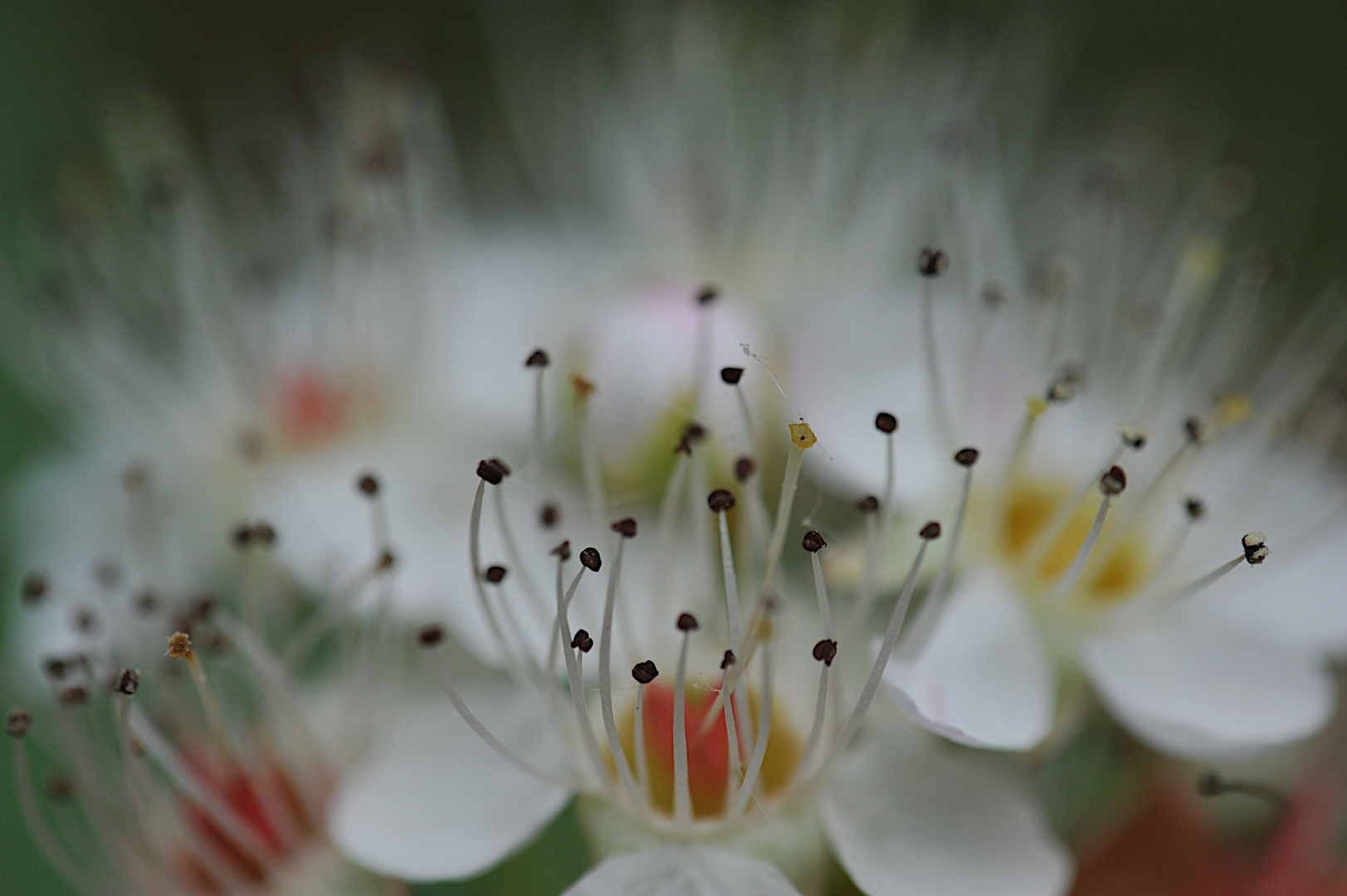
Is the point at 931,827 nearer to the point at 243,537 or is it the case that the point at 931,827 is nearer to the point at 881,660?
the point at 881,660

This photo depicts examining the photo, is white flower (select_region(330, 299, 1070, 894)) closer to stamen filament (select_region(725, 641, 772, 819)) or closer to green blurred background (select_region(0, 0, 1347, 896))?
stamen filament (select_region(725, 641, 772, 819))

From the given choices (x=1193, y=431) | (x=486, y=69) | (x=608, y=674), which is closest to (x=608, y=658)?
(x=608, y=674)

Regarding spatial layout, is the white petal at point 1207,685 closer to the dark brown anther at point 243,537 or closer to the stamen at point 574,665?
the stamen at point 574,665

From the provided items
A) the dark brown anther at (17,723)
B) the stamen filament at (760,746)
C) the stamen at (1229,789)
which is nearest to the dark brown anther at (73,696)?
the dark brown anther at (17,723)

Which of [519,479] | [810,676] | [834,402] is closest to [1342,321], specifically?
[834,402]

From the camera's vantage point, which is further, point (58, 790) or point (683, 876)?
point (58, 790)

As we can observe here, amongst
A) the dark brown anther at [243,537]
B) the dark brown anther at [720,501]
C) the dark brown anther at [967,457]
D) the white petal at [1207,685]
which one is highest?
the dark brown anther at [720,501]

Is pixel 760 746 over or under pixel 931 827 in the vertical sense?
over

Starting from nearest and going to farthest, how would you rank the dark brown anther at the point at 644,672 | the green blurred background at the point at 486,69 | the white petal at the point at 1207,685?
the dark brown anther at the point at 644,672 < the white petal at the point at 1207,685 < the green blurred background at the point at 486,69
